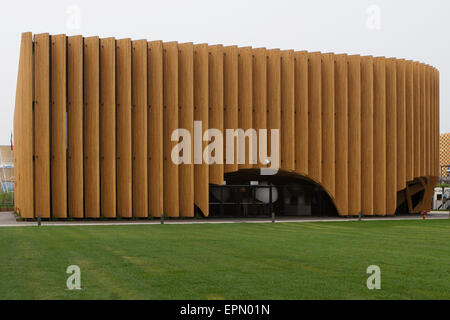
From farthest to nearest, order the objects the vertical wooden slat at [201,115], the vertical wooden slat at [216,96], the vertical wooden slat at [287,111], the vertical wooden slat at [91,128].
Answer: the vertical wooden slat at [287,111] → the vertical wooden slat at [216,96] → the vertical wooden slat at [201,115] → the vertical wooden slat at [91,128]

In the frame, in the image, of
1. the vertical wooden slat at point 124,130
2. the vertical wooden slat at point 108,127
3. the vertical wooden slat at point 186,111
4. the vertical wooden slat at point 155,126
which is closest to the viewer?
the vertical wooden slat at point 108,127

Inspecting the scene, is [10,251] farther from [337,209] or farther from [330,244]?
Answer: [337,209]

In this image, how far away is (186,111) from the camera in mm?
40812

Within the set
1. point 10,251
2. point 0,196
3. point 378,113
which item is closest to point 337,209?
point 378,113

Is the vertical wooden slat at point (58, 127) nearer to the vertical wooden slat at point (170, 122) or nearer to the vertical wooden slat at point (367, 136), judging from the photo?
the vertical wooden slat at point (170, 122)

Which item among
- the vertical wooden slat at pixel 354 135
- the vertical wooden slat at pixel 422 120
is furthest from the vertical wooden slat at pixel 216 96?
the vertical wooden slat at pixel 422 120

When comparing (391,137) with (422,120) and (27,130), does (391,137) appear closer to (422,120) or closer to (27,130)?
(422,120)

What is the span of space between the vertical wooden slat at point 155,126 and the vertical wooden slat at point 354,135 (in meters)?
15.4

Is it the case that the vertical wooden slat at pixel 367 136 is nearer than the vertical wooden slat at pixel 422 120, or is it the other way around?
the vertical wooden slat at pixel 367 136

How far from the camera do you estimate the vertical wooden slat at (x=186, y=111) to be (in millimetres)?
40406

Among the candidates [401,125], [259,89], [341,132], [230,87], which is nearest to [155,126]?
[230,87]

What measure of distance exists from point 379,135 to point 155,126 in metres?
18.5

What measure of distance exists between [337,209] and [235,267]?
32.6 metres

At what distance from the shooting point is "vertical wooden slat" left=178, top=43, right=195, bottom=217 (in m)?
40.4
